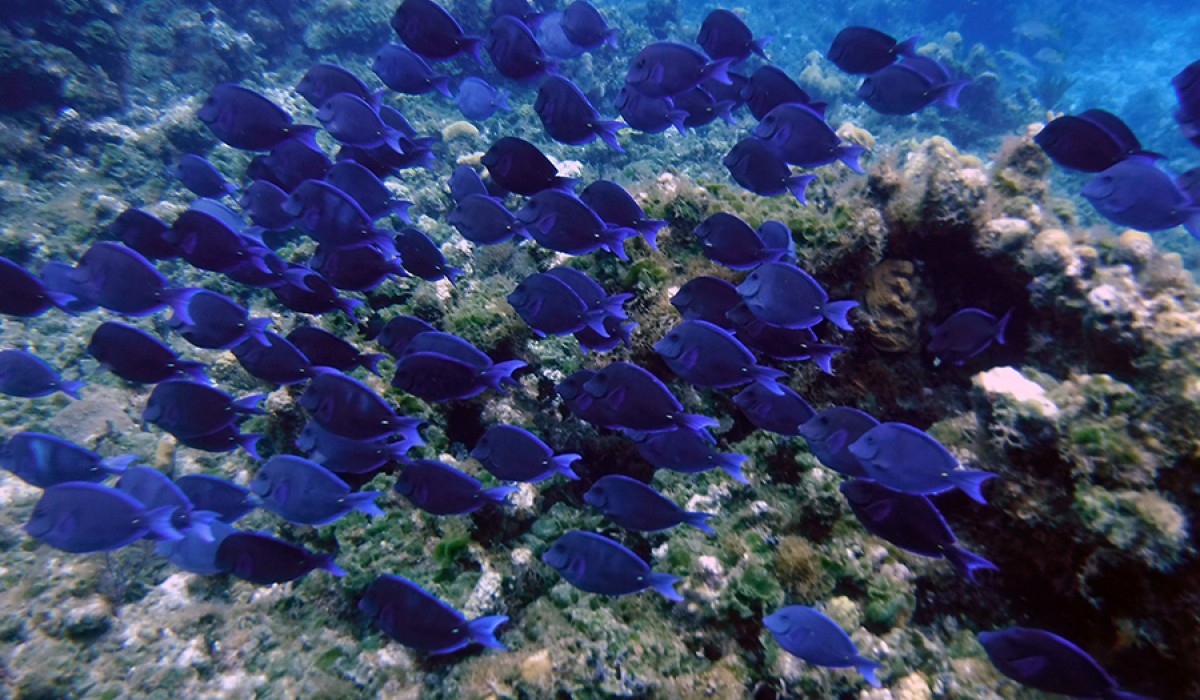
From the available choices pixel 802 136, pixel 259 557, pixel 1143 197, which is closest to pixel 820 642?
pixel 259 557

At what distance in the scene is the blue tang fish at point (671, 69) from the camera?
4.15 metres

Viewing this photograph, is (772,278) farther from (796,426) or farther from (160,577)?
(160,577)

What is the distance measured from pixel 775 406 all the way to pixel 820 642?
1286 mm

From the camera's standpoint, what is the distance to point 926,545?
2654 mm

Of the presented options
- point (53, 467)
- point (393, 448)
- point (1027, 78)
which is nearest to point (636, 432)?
point (393, 448)

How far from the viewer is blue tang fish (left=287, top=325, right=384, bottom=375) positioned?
4.02 m

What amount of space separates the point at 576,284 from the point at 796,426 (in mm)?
Result: 1731

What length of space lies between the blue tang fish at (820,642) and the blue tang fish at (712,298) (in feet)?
6.18

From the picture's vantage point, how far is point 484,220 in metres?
4.12

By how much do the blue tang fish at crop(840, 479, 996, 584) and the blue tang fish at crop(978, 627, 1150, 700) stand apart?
Result: 1.05ft

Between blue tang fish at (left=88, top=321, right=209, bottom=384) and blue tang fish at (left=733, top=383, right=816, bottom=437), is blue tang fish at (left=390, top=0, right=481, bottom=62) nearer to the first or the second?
blue tang fish at (left=88, top=321, right=209, bottom=384)

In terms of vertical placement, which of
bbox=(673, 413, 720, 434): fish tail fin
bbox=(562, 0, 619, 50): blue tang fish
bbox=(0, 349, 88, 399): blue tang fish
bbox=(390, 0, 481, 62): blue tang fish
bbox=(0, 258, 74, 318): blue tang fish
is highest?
bbox=(562, 0, 619, 50): blue tang fish

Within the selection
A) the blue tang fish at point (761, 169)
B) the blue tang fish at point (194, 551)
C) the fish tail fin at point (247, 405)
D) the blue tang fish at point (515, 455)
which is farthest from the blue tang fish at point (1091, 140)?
the blue tang fish at point (194, 551)

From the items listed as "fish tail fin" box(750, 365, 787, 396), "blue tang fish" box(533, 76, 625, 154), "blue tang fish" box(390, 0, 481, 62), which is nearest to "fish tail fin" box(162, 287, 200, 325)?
"blue tang fish" box(390, 0, 481, 62)
